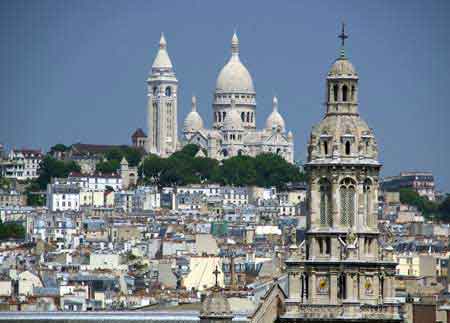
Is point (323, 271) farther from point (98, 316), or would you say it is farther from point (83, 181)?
point (83, 181)

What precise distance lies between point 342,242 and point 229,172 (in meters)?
153

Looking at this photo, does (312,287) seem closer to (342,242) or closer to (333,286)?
(333,286)

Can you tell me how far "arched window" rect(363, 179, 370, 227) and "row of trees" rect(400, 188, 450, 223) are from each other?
11662cm

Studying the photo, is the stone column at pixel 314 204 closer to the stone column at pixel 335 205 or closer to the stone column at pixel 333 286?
the stone column at pixel 335 205

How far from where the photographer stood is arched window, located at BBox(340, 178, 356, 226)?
147ft

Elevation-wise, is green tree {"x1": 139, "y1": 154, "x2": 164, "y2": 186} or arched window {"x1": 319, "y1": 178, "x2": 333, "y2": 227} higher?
green tree {"x1": 139, "y1": 154, "x2": 164, "y2": 186}

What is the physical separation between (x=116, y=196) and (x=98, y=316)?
123436 mm

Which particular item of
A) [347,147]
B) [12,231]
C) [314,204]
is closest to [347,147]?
[347,147]

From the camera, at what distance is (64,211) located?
17175 centimetres

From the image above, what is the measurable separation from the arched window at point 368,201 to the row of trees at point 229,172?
489 feet

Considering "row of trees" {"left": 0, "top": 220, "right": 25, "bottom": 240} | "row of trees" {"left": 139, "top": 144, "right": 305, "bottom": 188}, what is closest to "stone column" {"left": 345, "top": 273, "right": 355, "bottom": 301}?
"row of trees" {"left": 0, "top": 220, "right": 25, "bottom": 240}

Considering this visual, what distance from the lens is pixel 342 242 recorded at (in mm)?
44656

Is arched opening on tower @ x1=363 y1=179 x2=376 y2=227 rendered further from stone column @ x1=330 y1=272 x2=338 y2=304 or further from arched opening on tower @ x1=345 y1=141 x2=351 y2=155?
stone column @ x1=330 y1=272 x2=338 y2=304

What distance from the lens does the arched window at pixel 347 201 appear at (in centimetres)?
4494
